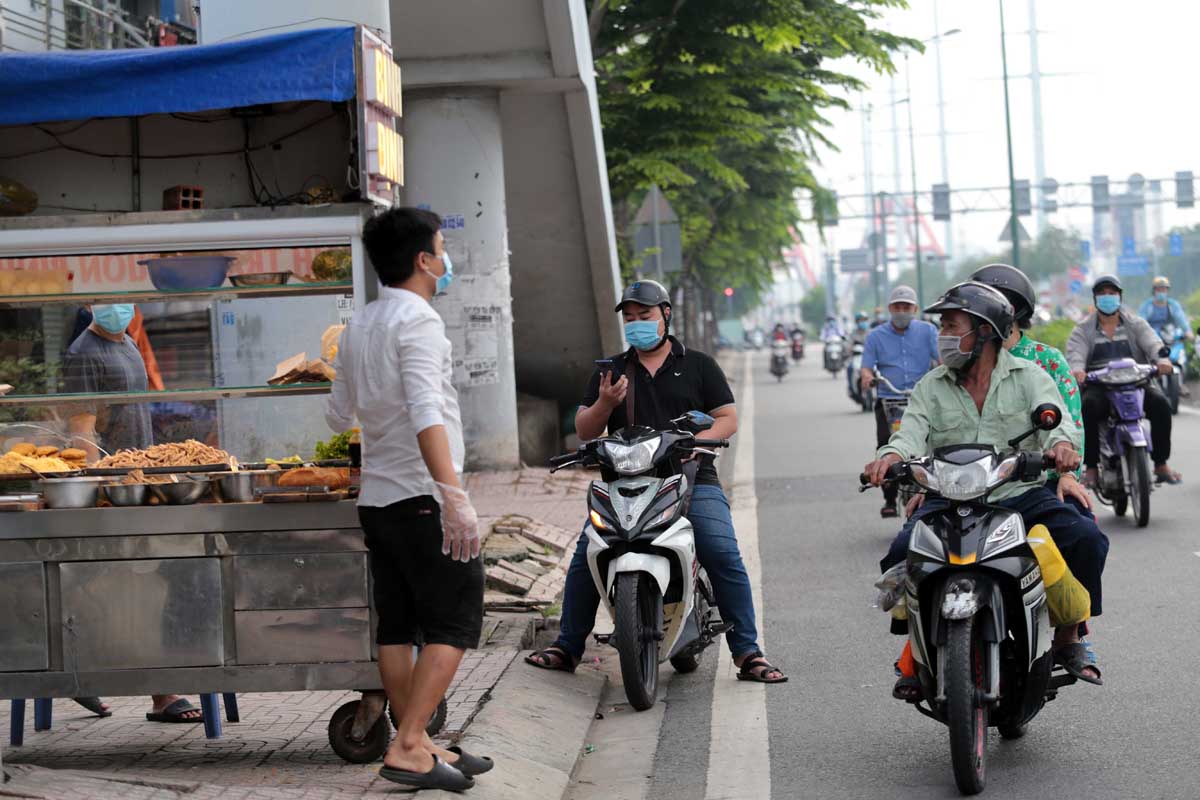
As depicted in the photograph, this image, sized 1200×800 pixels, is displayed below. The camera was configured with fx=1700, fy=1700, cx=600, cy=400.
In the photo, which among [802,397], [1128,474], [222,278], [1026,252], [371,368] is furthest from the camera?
[1026,252]

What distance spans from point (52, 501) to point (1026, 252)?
3634 inches

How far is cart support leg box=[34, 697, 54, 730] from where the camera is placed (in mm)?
6326

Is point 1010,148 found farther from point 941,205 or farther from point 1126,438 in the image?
point 1126,438

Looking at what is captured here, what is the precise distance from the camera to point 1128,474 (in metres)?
11.4

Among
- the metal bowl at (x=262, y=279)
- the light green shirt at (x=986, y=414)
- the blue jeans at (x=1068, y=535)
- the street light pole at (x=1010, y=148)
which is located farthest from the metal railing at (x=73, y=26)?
the street light pole at (x=1010, y=148)

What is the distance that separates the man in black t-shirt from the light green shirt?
1414 millimetres

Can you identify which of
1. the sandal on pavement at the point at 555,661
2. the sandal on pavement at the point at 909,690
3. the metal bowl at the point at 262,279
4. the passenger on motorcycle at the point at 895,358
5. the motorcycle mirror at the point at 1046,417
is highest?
the metal bowl at the point at 262,279

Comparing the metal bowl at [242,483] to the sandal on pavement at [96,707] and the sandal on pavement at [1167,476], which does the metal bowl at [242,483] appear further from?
the sandal on pavement at [1167,476]

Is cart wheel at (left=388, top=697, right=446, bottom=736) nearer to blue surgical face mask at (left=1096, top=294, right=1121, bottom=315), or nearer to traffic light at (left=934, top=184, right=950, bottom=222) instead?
blue surgical face mask at (left=1096, top=294, right=1121, bottom=315)

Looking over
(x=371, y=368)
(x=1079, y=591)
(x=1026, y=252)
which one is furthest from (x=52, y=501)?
(x=1026, y=252)

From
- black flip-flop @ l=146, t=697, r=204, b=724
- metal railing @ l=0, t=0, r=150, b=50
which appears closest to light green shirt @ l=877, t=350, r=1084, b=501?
black flip-flop @ l=146, t=697, r=204, b=724

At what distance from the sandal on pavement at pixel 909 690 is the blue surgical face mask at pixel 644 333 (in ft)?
6.76

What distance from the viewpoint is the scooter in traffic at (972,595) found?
504 cm

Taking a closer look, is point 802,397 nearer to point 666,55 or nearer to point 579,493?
point 666,55
